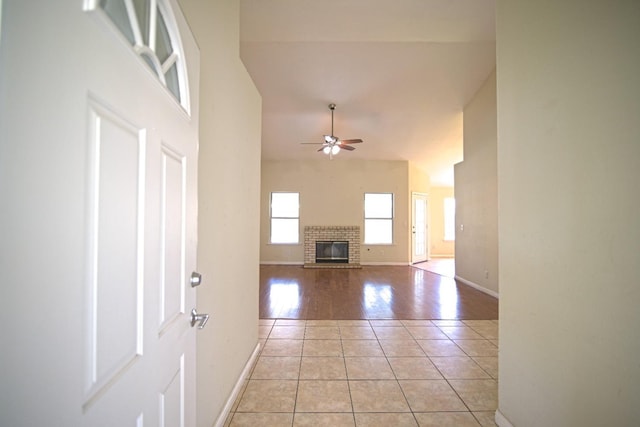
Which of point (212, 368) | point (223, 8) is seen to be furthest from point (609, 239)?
point (223, 8)

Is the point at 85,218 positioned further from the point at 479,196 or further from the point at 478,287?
the point at 478,287

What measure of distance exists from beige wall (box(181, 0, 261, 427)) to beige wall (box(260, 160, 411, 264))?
18.5ft

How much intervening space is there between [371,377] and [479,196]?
3.98 m

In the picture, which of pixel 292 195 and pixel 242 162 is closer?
pixel 242 162

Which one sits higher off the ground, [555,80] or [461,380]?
[555,80]

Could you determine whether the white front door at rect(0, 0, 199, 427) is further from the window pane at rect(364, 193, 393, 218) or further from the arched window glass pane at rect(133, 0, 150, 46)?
the window pane at rect(364, 193, 393, 218)

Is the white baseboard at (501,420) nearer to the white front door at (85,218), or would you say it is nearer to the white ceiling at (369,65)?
the white front door at (85,218)

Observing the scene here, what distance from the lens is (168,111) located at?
823 mm

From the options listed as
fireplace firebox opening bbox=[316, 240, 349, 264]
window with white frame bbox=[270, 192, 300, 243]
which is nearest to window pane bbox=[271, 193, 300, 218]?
window with white frame bbox=[270, 192, 300, 243]

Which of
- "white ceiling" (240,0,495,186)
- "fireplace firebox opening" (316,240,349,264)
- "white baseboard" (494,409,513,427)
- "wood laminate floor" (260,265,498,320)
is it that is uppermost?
"white ceiling" (240,0,495,186)

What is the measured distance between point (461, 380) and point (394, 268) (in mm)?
5382

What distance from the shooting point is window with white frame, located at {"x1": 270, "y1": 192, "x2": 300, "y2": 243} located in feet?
26.1

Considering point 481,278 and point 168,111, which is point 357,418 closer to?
point 168,111

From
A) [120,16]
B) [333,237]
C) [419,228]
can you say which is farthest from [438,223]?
[120,16]
